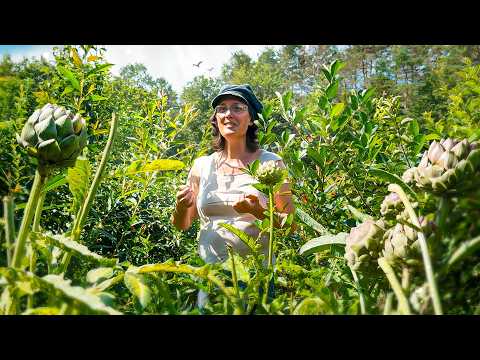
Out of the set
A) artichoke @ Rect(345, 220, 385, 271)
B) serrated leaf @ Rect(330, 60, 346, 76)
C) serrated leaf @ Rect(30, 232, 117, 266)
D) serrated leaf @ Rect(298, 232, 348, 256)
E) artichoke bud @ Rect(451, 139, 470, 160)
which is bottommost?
serrated leaf @ Rect(30, 232, 117, 266)

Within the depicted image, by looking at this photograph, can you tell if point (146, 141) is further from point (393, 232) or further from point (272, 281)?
point (393, 232)

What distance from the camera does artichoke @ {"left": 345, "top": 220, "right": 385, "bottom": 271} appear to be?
32 centimetres

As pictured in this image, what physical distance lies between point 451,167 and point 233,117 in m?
0.90

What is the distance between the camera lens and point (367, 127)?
0.72 meters

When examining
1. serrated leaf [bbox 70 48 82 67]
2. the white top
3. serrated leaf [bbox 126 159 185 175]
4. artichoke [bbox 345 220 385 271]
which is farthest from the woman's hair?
artichoke [bbox 345 220 385 271]

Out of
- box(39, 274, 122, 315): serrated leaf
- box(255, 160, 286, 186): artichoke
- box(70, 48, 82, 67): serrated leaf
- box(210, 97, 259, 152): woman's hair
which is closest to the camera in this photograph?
box(39, 274, 122, 315): serrated leaf

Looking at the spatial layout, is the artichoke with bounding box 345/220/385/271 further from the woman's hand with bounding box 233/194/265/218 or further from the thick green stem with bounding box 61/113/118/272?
the woman's hand with bounding box 233/194/265/218

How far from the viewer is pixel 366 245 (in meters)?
0.32

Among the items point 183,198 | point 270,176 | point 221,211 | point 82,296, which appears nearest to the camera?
point 82,296

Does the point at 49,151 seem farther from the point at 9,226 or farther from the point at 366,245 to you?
the point at 366,245

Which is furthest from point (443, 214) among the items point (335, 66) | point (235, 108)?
point (235, 108)
